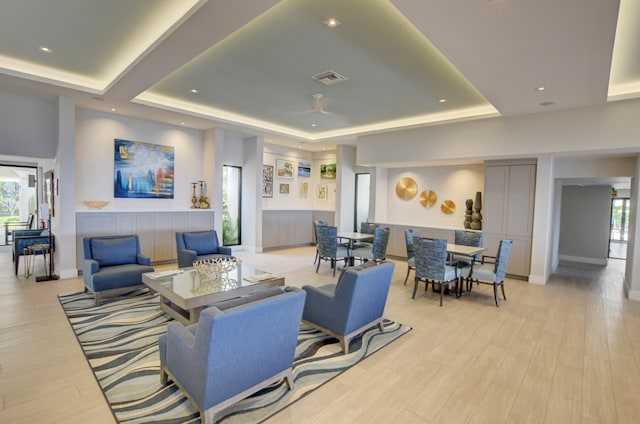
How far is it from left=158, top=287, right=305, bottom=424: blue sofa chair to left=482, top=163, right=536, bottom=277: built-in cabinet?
18.4 ft

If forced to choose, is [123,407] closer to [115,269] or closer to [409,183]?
[115,269]

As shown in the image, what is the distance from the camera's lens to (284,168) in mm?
9719

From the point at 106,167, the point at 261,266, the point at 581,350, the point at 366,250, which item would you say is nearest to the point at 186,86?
the point at 106,167

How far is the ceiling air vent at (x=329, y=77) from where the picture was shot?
4.39 meters

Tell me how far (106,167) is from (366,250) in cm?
542

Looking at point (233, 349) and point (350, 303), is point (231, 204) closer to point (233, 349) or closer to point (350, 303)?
point (350, 303)

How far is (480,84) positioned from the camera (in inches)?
162

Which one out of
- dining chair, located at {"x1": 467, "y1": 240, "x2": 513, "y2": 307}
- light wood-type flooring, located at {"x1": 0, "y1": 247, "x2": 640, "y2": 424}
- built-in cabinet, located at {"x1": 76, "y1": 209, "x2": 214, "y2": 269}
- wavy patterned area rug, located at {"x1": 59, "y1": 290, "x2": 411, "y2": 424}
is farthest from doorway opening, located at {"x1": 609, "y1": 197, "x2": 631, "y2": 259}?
built-in cabinet, located at {"x1": 76, "y1": 209, "x2": 214, "y2": 269}

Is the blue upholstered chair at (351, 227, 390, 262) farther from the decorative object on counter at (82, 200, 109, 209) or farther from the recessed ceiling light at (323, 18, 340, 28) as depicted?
the decorative object on counter at (82, 200, 109, 209)

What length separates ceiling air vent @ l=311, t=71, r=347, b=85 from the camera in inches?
173

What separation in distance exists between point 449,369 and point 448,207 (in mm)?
5426

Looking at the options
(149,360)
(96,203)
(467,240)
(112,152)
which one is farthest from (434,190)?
(96,203)

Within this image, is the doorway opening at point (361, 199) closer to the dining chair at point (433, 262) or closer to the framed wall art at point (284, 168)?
the framed wall art at point (284, 168)

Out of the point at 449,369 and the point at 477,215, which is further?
the point at 477,215
